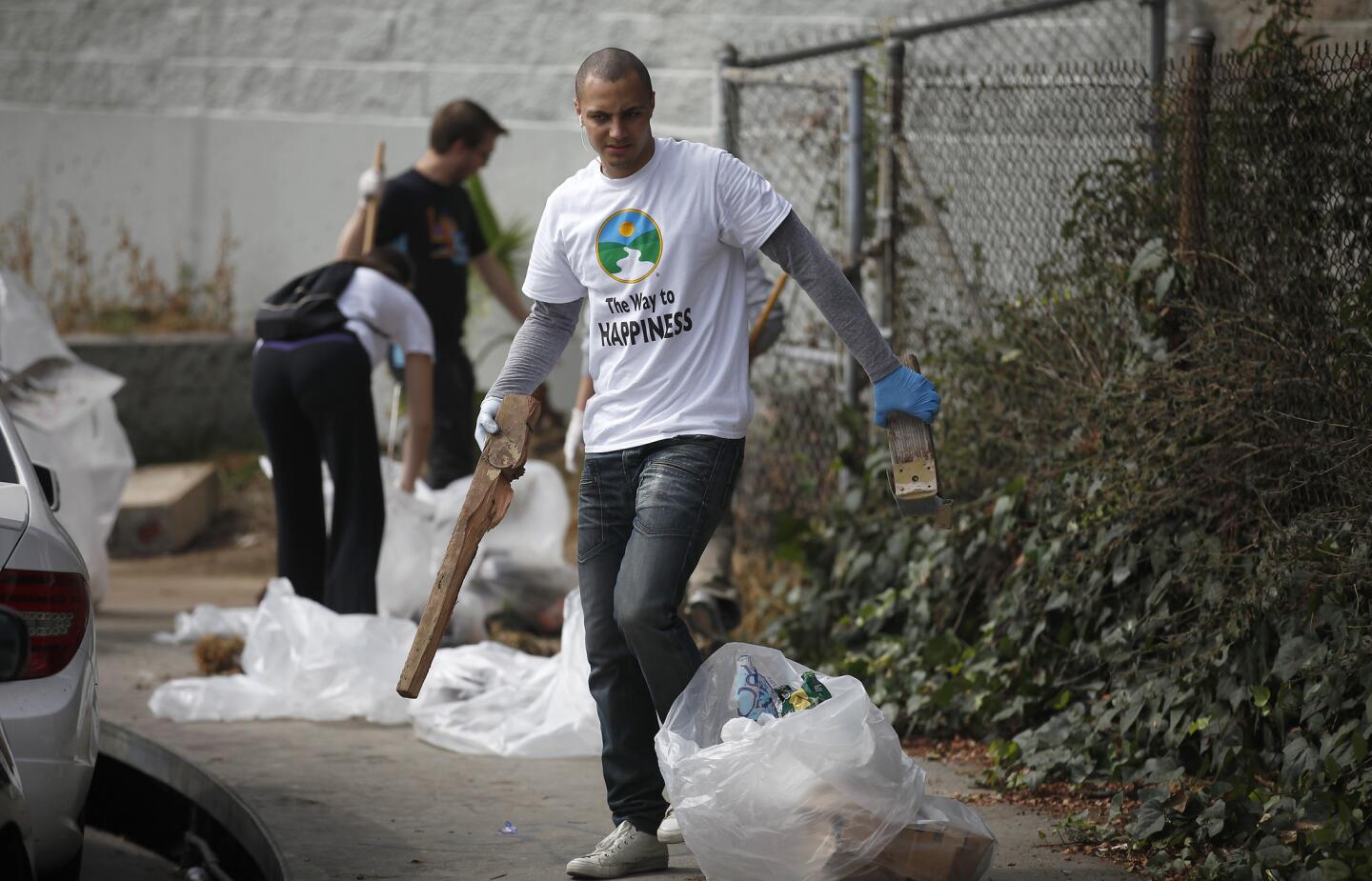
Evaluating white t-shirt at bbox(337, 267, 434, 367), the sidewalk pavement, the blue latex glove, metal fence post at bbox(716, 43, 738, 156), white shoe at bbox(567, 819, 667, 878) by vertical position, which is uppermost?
metal fence post at bbox(716, 43, 738, 156)

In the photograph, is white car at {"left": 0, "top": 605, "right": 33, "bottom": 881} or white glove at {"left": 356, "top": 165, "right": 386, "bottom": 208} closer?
white car at {"left": 0, "top": 605, "right": 33, "bottom": 881}

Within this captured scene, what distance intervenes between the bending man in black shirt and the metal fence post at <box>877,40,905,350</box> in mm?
1813

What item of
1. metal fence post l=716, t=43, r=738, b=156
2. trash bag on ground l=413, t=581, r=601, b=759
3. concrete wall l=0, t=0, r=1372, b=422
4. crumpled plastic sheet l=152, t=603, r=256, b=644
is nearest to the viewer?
trash bag on ground l=413, t=581, r=601, b=759

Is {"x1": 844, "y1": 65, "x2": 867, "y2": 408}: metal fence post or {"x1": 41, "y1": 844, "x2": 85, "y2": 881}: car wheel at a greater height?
{"x1": 844, "y1": 65, "x2": 867, "y2": 408}: metal fence post

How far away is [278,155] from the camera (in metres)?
11.0

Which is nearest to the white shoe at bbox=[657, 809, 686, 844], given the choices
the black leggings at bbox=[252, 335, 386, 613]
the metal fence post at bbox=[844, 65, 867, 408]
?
the black leggings at bbox=[252, 335, 386, 613]

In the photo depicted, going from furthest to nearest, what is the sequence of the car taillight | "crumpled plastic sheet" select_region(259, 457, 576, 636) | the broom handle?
the broom handle, "crumpled plastic sheet" select_region(259, 457, 576, 636), the car taillight

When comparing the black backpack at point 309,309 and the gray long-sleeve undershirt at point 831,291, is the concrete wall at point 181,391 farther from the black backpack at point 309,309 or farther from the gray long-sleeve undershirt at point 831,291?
the gray long-sleeve undershirt at point 831,291

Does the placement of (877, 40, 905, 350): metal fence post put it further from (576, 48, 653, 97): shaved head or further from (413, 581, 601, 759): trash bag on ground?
(576, 48, 653, 97): shaved head

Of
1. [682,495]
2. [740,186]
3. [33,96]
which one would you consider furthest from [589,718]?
[33,96]

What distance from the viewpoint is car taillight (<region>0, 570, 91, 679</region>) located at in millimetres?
3566

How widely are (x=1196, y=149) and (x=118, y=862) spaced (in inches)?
152

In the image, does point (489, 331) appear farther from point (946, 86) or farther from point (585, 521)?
point (585, 521)

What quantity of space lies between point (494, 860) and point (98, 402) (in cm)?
422
